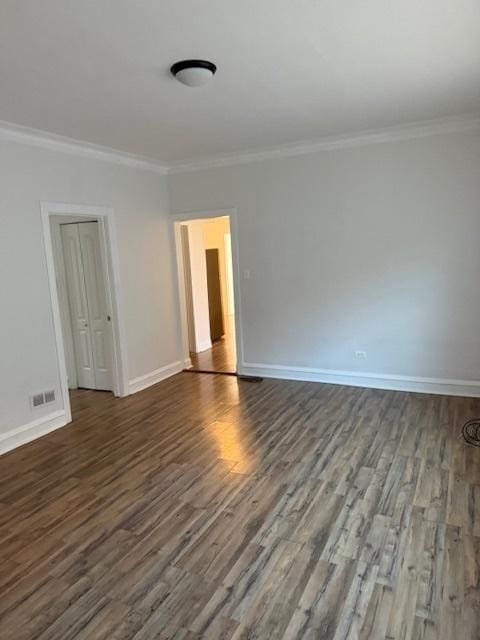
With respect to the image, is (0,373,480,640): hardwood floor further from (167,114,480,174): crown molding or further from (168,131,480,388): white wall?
(167,114,480,174): crown molding

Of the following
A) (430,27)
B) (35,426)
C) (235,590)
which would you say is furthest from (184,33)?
(35,426)

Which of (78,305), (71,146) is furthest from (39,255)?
(78,305)

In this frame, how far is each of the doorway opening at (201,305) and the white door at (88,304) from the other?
124 cm

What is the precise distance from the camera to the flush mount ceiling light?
270cm

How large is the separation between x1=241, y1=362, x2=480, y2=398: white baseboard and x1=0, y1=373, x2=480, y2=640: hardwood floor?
0.28m

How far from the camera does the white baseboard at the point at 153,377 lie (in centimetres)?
549

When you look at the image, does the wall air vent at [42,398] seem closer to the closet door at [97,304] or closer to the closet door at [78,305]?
the closet door at [97,304]

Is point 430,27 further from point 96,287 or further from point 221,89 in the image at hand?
point 96,287

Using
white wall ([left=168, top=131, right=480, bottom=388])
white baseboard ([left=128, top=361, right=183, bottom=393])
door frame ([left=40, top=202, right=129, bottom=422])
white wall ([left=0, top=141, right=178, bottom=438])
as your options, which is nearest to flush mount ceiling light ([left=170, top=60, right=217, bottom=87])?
white wall ([left=0, top=141, right=178, bottom=438])

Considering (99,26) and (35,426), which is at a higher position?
(99,26)

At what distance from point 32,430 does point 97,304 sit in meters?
1.80

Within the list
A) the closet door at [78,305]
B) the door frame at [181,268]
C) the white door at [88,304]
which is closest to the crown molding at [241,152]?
the door frame at [181,268]

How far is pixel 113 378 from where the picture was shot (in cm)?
538

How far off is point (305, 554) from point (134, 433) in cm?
227
